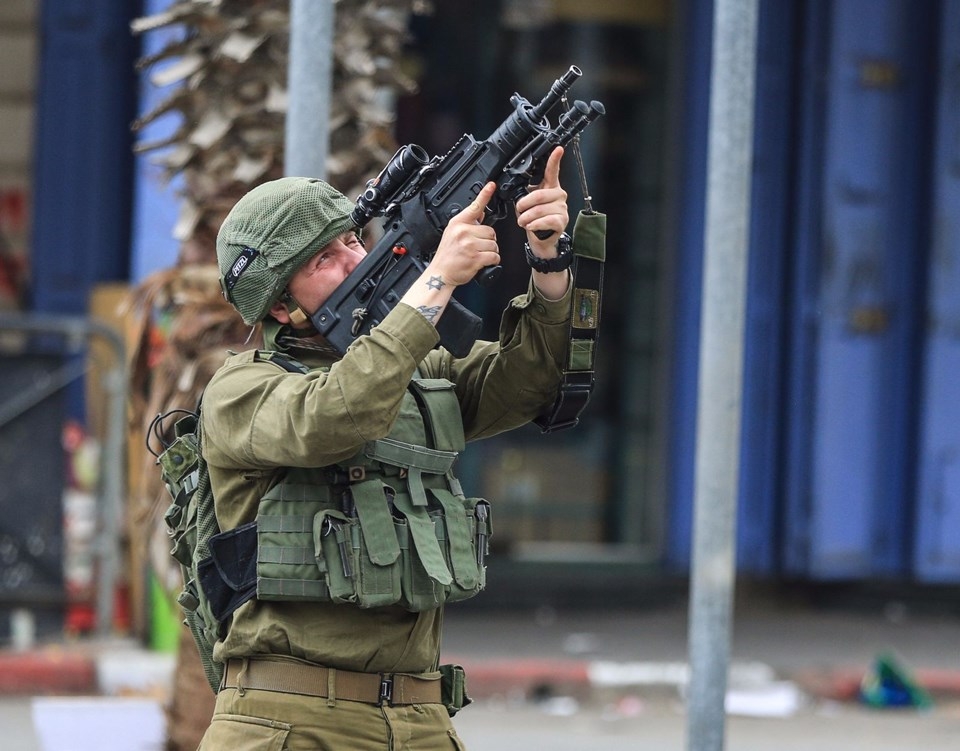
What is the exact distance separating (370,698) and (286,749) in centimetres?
17

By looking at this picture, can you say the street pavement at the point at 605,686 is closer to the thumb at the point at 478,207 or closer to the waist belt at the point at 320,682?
the waist belt at the point at 320,682

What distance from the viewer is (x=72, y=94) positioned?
28.7 ft

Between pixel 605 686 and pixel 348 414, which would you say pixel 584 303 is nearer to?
pixel 348 414

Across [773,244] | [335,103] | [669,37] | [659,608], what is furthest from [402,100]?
Result: [335,103]

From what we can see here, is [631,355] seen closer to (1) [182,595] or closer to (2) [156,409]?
(2) [156,409]

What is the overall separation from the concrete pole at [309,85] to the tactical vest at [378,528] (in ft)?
2.51

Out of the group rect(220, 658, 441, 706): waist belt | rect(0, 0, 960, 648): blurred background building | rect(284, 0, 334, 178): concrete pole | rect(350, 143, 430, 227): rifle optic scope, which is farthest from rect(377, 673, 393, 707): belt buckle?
rect(0, 0, 960, 648): blurred background building

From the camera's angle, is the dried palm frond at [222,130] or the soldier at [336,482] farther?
the dried palm frond at [222,130]

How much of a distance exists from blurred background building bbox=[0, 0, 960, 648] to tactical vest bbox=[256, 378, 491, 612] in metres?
5.31

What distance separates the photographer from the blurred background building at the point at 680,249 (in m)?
8.49

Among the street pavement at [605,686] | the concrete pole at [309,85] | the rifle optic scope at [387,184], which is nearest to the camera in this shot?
the rifle optic scope at [387,184]

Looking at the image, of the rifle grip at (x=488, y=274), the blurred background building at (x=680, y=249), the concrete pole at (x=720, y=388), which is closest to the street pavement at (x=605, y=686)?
the blurred background building at (x=680, y=249)

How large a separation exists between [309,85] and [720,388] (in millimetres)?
1120

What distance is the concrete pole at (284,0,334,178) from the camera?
137 inches
